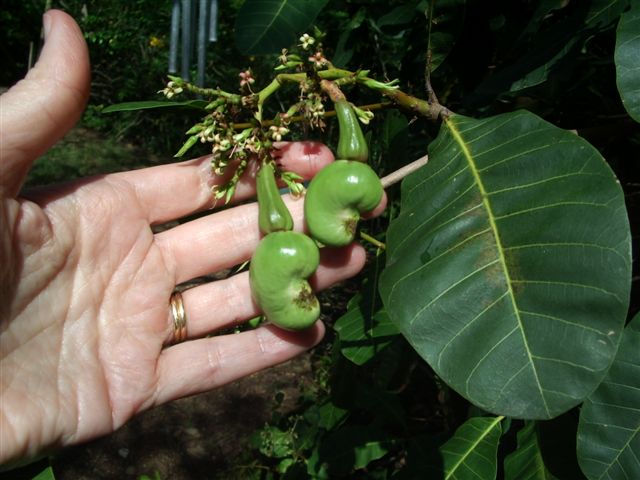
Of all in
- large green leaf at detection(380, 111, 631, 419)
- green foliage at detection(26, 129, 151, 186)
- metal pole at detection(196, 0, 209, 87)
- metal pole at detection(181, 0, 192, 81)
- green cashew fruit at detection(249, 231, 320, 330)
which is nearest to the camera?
large green leaf at detection(380, 111, 631, 419)

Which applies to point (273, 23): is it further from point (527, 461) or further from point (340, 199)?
point (527, 461)

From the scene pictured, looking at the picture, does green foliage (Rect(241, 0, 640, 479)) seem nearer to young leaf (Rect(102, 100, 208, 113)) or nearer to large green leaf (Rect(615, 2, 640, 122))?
large green leaf (Rect(615, 2, 640, 122))

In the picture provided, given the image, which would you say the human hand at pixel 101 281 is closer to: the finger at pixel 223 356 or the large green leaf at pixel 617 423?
the finger at pixel 223 356

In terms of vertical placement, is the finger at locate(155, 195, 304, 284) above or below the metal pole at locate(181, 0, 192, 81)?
below

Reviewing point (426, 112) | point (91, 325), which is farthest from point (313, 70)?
point (91, 325)

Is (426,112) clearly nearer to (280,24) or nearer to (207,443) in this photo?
(280,24)

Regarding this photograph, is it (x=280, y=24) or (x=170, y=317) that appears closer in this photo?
(x=280, y=24)

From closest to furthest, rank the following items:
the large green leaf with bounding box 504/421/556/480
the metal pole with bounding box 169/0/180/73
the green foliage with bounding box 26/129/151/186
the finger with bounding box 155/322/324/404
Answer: the large green leaf with bounding box 504/421/556/480, the finger with bounding box 155/322/324/404, the metal pole with bounding box 169/0/180/73, the green foliage with bounding box 26/129/151/186

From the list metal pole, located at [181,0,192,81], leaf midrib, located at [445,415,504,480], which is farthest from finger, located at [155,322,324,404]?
metal pole, located at [181,0,192,81]
